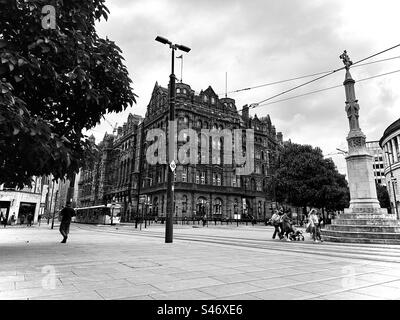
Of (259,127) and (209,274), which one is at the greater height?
(259,127)

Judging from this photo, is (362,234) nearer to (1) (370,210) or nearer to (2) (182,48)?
(1) (370,210)

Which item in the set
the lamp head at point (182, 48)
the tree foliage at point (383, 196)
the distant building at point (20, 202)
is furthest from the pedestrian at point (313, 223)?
the tree foliage at point (383, 196)

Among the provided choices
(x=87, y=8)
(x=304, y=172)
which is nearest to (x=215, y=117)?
(x=304, y=172)

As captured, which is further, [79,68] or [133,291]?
[79,68]

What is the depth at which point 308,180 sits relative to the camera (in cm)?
4281

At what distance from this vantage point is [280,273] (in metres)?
6.08

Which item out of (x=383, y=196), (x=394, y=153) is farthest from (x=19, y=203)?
(x=383, y=196)

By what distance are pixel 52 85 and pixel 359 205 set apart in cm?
1491

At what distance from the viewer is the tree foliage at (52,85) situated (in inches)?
251

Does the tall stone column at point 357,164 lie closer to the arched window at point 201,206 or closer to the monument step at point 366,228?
the monument step at point 366,228

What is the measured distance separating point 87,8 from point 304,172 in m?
40.3

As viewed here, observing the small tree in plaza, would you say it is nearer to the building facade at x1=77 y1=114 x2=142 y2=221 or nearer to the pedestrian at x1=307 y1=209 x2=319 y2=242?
the pedestrian at x1=307 y1=209 x2=319 y2=242
